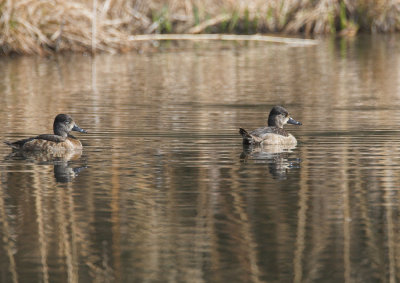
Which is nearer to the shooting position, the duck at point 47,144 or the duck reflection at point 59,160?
the duck reflection at point 59,160

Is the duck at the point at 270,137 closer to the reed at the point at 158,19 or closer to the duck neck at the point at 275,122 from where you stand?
the duck neck at the point at 275,122

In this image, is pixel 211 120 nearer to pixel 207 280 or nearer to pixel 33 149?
pixel 33 149

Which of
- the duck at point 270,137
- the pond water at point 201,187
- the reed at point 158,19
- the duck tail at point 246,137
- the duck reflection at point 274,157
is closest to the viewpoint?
the pond water at point 201,187

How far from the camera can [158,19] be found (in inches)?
1194

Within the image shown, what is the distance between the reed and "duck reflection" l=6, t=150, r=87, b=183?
13.1 meters

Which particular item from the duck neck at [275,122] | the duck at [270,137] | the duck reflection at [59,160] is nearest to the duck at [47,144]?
the duck reflection at [59,160]

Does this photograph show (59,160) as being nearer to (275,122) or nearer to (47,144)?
(47,144)

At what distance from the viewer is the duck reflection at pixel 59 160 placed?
387 inches

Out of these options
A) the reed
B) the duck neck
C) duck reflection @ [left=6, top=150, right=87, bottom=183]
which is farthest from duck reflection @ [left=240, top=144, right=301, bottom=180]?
the reed

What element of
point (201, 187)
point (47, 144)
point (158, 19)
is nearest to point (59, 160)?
point (47, 144)

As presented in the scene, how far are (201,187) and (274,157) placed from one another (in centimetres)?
232

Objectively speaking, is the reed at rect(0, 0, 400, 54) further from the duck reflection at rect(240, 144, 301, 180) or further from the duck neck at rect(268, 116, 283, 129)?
the duck reflection at rect(240, 144, 301, 180)

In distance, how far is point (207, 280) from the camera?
5.91m

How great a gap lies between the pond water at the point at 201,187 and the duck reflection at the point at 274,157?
0.03 meters
